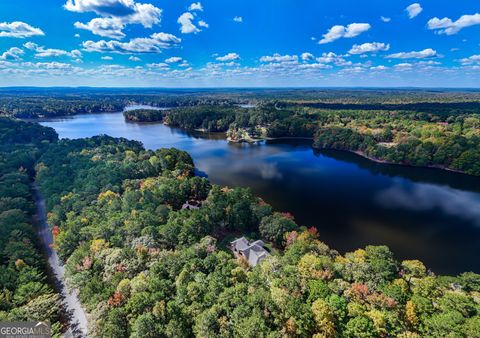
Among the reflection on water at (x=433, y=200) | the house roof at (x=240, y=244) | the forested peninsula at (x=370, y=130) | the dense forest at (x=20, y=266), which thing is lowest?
the reflection on water at (x=433, y=200)

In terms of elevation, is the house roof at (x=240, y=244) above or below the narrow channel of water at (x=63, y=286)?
above

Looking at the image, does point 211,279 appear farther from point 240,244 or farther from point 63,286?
point 63,286

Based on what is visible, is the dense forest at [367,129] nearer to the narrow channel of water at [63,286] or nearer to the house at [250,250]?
the house at [250,250]

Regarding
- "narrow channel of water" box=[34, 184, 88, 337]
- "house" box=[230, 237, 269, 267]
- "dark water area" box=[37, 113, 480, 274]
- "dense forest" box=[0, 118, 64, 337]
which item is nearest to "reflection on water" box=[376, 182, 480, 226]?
"dark water area" box=[37, 113, 480, 274]

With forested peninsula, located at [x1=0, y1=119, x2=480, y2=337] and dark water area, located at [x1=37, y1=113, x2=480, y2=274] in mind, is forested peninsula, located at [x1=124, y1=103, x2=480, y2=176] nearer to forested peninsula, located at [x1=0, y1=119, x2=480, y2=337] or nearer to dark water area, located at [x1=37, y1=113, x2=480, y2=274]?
dark water area, located at [x1=37, y1=113, x2=480, y2=274]

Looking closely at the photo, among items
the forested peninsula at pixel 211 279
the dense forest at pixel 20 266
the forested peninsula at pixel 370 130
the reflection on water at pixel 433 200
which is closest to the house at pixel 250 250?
the forested peninsula at pixel 211 279

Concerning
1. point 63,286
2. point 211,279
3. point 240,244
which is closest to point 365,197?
point 240,244
